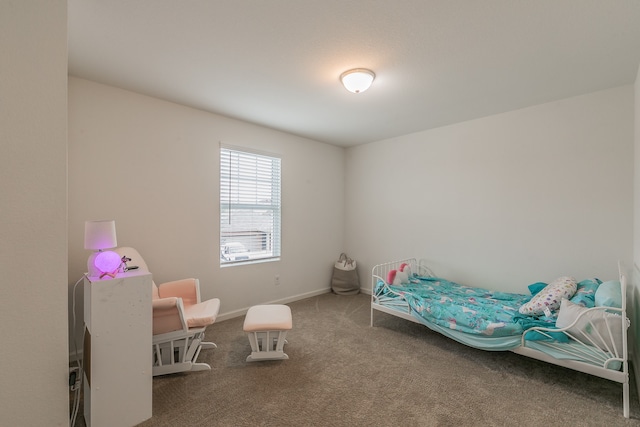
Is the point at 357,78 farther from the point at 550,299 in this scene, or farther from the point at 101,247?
the point at 550,299

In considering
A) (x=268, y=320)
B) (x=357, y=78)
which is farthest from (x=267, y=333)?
(x=357, y=78)

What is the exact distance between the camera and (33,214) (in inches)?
52.9

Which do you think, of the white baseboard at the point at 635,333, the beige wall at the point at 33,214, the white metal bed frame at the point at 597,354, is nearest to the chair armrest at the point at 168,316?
the beige wall at the point at 33,214

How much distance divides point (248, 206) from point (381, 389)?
8.54 ft

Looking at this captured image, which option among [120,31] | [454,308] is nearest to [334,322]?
[454,308]

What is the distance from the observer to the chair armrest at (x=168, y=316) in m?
2.10

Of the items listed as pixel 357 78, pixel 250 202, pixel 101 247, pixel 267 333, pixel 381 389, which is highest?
pixel 357 78

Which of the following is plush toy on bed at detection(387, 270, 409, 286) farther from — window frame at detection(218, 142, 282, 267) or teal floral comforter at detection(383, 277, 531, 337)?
window frame at detection(218, 142, 282, 267)

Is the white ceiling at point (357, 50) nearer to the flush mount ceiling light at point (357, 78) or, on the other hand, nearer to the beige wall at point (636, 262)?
the flush mount ceiling light at point (357, 78)

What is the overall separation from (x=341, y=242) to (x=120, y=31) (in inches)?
157

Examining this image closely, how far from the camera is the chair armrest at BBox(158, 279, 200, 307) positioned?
2730mm

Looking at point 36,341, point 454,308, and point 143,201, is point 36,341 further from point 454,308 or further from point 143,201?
point 454,308

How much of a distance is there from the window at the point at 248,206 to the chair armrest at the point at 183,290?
730mm

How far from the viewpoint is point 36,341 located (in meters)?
1.36
